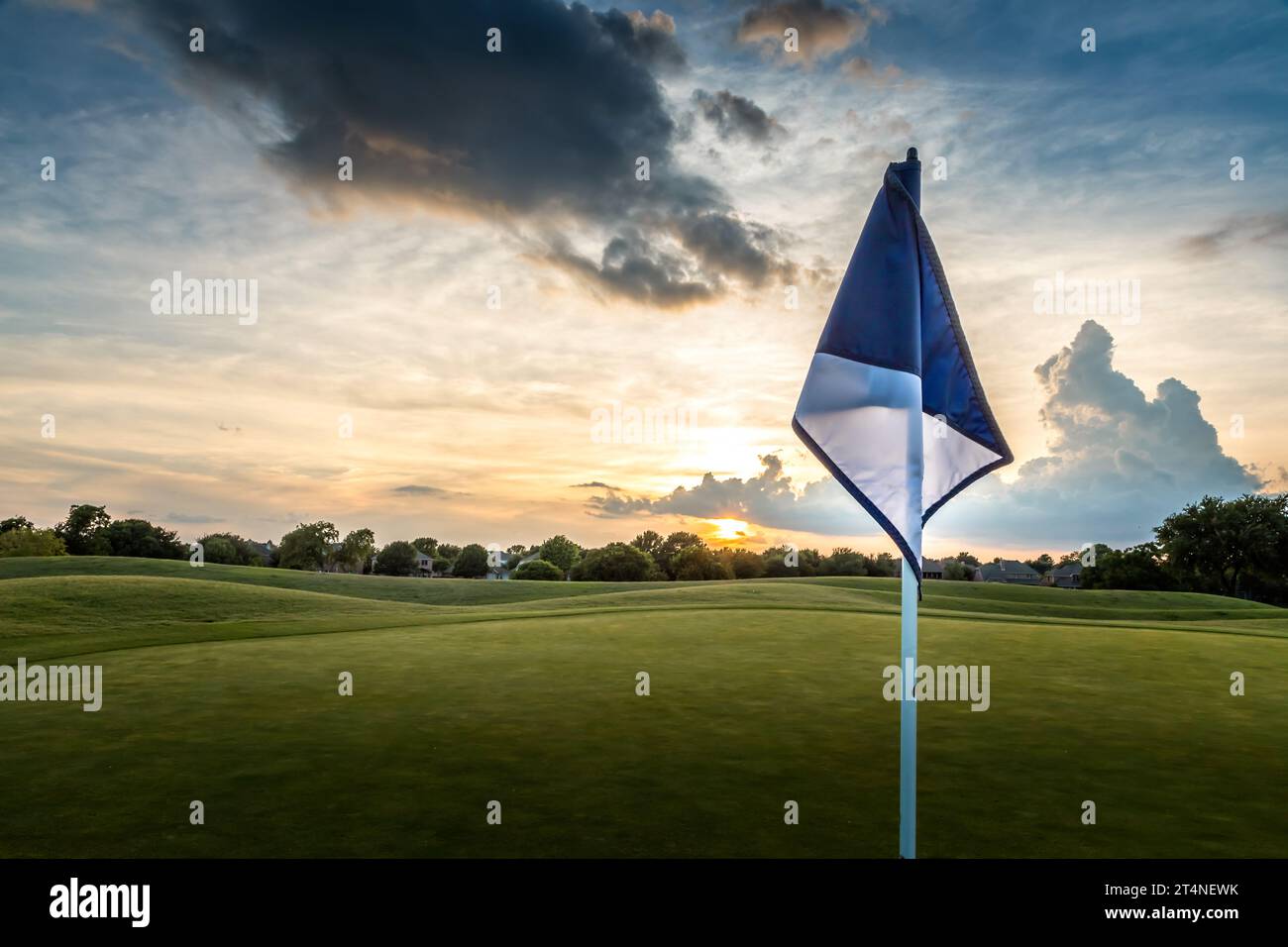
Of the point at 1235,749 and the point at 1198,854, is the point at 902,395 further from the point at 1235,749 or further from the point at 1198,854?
the point at 1235,749

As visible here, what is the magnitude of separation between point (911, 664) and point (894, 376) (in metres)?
2.06

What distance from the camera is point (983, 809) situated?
304 inches

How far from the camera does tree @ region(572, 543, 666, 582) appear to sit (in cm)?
9019

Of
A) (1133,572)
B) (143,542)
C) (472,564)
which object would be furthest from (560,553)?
(1133,572)

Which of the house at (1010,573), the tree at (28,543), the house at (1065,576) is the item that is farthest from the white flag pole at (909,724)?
the house at (1010,573)

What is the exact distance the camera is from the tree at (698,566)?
87938 mm

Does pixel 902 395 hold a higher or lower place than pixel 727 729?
higher

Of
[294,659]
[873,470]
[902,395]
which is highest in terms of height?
[902,395]

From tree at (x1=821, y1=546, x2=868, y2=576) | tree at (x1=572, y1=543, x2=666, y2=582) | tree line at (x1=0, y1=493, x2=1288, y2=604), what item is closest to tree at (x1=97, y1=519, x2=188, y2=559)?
tree line at (x1=0, y1=493, x2=1288, y2=604)

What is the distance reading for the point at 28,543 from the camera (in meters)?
84.3

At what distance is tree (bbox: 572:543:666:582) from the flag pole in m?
84.0
